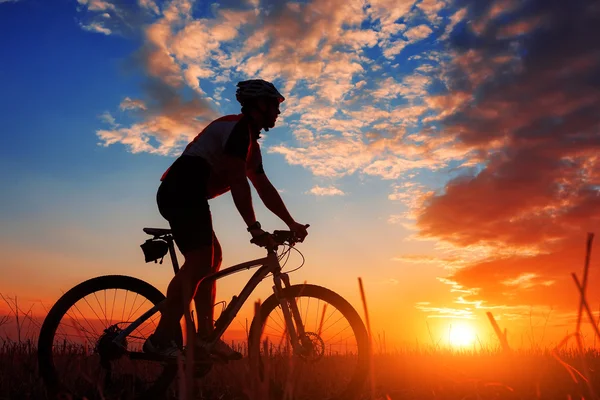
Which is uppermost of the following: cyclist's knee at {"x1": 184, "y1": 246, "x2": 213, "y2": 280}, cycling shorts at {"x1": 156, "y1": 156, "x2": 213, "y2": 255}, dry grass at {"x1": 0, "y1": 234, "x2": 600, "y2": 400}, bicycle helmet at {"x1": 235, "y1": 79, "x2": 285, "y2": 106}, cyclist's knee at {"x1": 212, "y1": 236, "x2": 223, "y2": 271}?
A: bicycle helmet at {"x1": 235, "y1": 79, "x2": 285, "y2": 106}

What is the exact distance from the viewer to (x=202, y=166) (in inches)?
182

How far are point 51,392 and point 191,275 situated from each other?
5.09 ft

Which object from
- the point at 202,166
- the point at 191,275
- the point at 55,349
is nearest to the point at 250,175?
the point at 202,166

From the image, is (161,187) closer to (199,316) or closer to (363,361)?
(199,316)

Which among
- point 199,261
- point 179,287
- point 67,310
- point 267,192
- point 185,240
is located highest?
point 267,192

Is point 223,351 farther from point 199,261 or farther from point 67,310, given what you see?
point 67,310

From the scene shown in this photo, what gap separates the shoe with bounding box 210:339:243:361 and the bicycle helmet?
7.29ft

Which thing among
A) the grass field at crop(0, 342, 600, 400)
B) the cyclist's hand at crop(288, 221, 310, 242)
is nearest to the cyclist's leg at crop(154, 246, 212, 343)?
the grass field at crop(0, 342, 600, 400)

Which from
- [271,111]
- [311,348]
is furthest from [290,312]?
A: [271,111]

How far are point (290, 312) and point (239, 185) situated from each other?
4.16 feet

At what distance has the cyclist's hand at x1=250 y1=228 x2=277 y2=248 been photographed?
15.0 feet

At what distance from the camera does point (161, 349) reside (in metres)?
4.53

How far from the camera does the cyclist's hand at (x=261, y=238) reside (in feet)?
15.0

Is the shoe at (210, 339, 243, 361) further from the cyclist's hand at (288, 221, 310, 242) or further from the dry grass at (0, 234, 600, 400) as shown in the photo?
the cyclist's hand at (288, 221, 310, 242)
